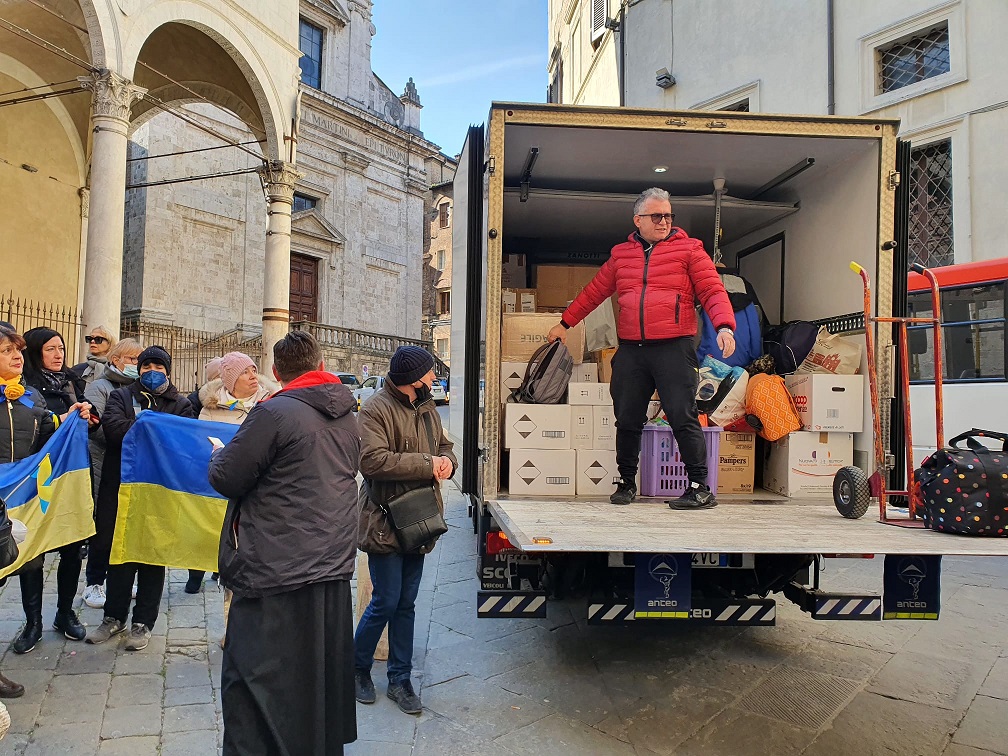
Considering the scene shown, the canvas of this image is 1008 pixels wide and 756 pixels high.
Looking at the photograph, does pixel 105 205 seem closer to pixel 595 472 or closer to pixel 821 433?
pixel 595 472

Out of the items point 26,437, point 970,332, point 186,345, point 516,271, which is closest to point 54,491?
point 26,437

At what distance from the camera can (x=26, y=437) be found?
159 inches

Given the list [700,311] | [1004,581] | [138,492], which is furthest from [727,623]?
[1004,581]

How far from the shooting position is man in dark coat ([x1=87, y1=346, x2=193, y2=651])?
4441 millimetres

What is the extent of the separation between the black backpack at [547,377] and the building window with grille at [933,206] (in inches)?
431

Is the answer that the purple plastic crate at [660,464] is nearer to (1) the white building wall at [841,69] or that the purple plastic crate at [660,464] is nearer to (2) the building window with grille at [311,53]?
(1) the white building wall at [841,69]

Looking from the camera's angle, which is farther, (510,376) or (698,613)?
(510,376)

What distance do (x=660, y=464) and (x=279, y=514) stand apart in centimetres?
274

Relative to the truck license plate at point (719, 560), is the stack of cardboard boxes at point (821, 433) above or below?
above

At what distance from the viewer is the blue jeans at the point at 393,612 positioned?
3705 mm

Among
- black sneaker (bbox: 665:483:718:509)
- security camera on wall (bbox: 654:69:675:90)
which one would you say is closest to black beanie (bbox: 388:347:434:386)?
black sneaker (bbox: 665:483:718:509)

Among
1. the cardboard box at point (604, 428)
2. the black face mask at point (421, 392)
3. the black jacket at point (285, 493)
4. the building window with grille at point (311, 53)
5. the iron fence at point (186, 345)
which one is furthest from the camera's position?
the building window with grille at point (311, 53)

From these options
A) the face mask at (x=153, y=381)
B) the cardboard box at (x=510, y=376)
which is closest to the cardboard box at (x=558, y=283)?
the cardboard box at (x=510, y=376)

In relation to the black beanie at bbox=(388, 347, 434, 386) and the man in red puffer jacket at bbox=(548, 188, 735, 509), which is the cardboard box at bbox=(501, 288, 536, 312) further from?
Result: the black beanie at bbox=(388, 347, 434, 386)
